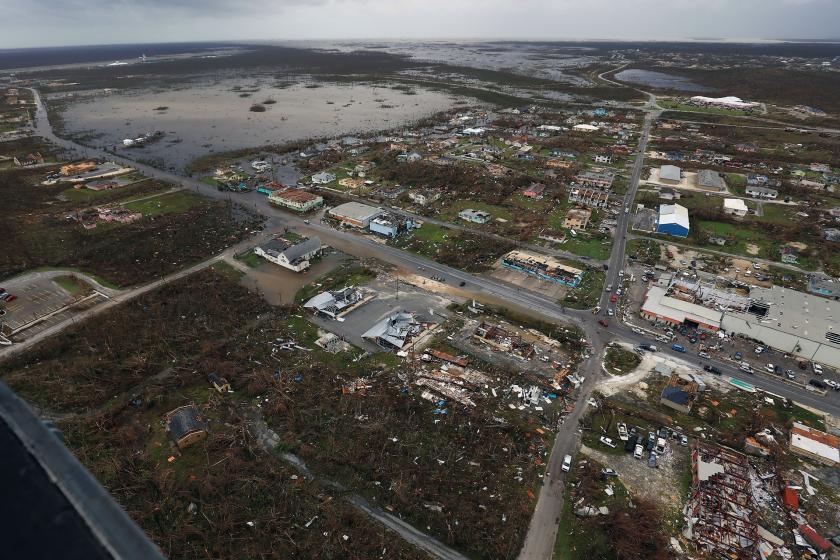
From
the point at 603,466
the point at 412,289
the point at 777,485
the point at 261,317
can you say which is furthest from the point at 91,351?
the point at 777,485

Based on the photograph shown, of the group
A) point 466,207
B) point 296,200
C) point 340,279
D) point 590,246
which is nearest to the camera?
point 340,279

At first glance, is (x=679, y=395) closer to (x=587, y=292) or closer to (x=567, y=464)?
(x=567, y=464)

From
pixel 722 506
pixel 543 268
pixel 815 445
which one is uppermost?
pixel 543 268

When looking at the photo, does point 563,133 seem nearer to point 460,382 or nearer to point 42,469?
point 460,382

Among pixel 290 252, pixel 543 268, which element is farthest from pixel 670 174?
pixel 290 252

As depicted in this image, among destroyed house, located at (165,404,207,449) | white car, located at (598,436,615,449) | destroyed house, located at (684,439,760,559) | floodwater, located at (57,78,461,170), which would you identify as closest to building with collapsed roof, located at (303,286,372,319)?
destroyed house, located at (165,404,207,449)

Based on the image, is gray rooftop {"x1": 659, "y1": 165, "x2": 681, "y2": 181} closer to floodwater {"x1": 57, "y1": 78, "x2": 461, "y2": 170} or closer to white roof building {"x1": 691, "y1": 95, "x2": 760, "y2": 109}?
floodwater {"x1": 57, "y1": 78, "x2": 461, "y2": 170}
